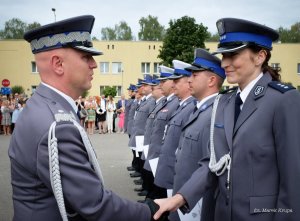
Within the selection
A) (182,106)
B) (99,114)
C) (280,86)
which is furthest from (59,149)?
(99,114)

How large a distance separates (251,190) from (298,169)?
0.33 metres

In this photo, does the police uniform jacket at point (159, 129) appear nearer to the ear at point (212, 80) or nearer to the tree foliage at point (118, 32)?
the ear at point (212, 80)

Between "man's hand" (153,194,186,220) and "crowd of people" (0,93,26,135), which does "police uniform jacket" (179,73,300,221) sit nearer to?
"man's hand" (153,194,186,220)

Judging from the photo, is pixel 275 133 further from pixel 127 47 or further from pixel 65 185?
pixel 127 47

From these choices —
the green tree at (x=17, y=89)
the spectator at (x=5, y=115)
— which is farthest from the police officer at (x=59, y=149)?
the green tree at (x=17, y=89)

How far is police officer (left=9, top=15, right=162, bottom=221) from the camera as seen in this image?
175 centimetres

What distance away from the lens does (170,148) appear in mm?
4852

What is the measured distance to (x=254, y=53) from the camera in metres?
2.52

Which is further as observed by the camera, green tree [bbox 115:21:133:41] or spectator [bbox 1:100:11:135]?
Answer: green tree [bbox 115:21:133:41]

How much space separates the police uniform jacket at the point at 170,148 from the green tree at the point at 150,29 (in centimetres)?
5706

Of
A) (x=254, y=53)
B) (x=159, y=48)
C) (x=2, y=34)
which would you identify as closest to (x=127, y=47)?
(x=159, y=48)

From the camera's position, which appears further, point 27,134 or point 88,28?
point 88,28

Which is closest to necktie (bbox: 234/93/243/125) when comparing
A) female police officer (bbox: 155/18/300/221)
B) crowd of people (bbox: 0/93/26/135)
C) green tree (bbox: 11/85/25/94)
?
female police officer (bbox: 155/18/300/221)

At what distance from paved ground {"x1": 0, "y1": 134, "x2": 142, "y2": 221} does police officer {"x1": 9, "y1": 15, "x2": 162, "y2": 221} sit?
3.77m
